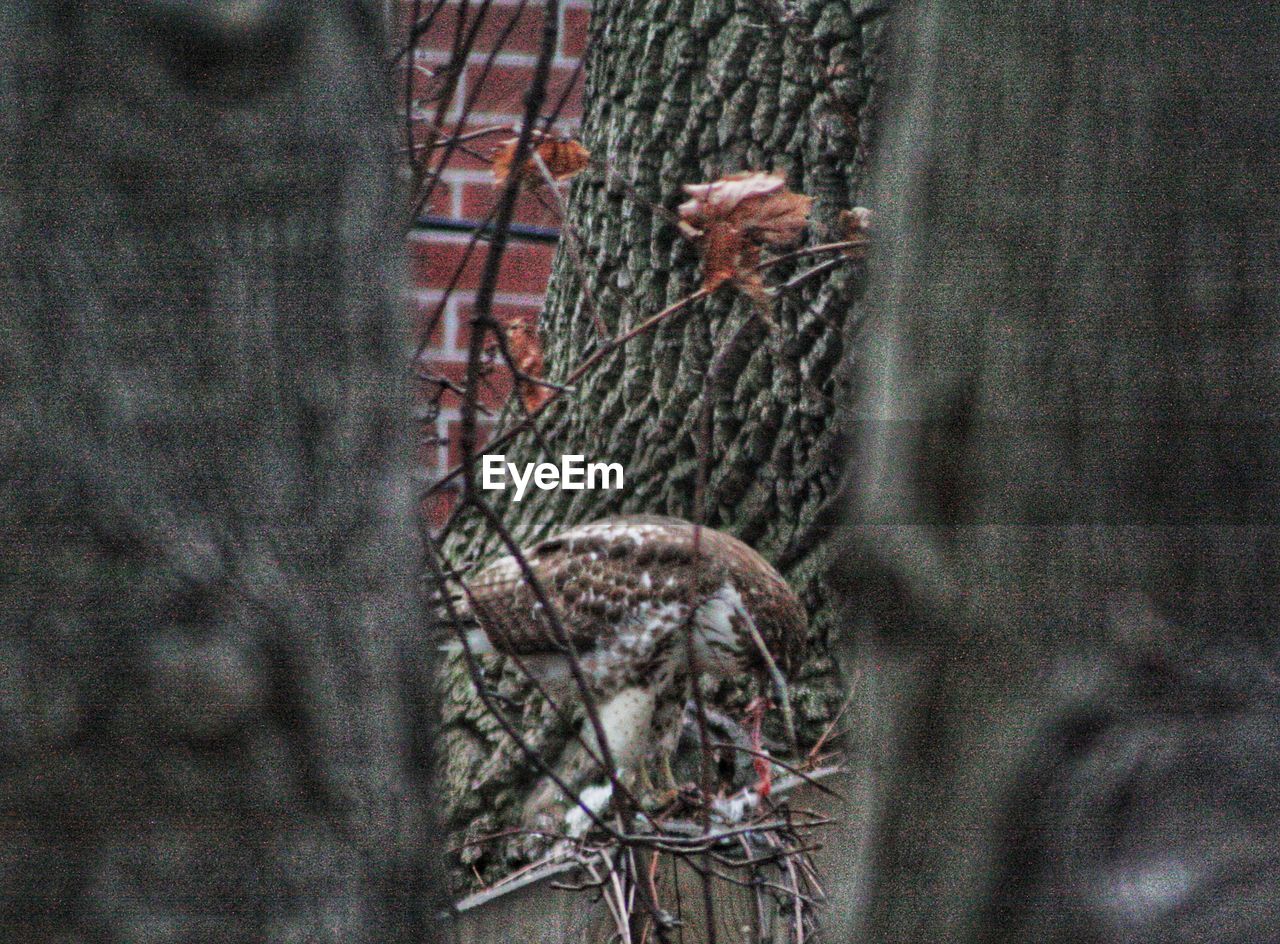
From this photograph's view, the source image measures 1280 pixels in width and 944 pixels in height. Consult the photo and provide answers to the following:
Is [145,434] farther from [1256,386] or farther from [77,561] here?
[1256,386]

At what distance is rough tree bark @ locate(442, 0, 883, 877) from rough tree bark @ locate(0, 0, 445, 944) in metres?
1.67

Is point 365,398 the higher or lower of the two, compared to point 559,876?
higher

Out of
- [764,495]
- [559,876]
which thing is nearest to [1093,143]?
[559,876]

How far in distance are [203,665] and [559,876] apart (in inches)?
45.3

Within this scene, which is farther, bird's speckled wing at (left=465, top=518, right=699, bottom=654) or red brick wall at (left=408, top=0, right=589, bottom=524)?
red brick wall at (left=408, top=0, right=589, bottom=524)

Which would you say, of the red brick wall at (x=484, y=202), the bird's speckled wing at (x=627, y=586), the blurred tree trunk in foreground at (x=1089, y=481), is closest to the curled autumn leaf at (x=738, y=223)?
the bird's speckled wing at (x=627, y=586)

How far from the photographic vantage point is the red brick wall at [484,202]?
2.75 metres

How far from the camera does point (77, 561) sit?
17.2 inches

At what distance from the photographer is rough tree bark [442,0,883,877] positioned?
222cm

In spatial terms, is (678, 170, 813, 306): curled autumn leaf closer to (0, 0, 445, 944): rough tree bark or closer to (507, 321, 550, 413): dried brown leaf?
(507, 321, 550, 413): dried brown leaf

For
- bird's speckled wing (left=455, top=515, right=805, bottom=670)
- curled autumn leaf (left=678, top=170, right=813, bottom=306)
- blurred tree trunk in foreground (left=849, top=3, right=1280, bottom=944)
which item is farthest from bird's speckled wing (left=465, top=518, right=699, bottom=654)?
blurred tree trunk in foreground (left=849, top=3, right=1280, bottom=944)

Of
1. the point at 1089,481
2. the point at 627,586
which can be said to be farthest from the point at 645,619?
the point at 1089,481

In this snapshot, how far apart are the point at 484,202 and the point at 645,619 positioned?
1.27 m

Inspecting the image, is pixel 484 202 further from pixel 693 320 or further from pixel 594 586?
pixel 594 586
